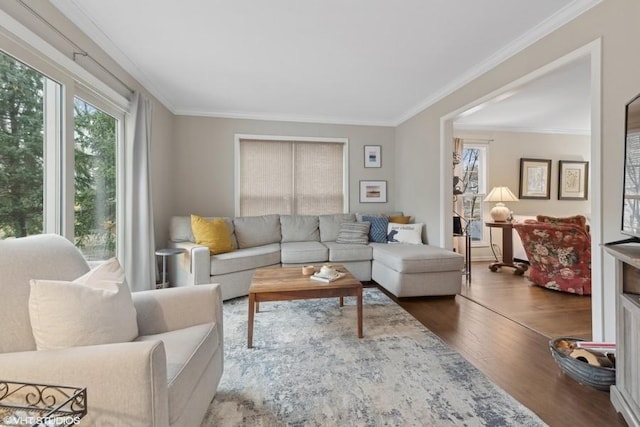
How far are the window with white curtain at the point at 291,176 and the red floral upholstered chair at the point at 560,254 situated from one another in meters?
2.63

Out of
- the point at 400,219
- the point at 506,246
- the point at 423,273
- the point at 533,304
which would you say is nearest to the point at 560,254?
the point at 533,304

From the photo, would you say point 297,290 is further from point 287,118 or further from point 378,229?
point 287,118

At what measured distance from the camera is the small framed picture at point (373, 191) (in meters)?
4.89

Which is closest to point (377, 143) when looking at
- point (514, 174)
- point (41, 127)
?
point (514, 174)

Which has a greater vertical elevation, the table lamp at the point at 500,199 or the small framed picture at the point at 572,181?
the small framed picture at the point at 572,181

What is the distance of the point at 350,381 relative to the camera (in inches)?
68.9

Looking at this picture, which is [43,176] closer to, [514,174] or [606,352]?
[606,352]

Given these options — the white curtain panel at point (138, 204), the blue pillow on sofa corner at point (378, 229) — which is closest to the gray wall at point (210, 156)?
the white curtain panel at point (138, 204)

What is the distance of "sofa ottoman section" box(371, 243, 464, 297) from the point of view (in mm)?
3154

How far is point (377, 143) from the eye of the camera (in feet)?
16.2

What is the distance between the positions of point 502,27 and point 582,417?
2632 millimetres

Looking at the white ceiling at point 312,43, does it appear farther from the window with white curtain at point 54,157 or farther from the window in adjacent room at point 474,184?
the window in adjacent room at point 474,184

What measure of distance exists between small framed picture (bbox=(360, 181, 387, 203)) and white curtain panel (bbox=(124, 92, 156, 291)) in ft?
10.2

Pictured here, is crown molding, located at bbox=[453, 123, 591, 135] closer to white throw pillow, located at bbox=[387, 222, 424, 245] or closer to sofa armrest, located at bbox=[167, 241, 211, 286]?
white throw pillow, located at bbox=[387, 222, 424, 245]
